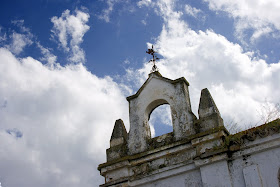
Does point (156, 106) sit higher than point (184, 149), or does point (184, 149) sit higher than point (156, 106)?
point (156, 106)

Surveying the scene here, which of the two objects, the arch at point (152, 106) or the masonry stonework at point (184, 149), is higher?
the arch at point (152, 106)

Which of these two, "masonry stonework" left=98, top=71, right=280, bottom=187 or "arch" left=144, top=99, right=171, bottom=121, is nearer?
"masonry stonework" left=98, top=71, right=280, bottom=187

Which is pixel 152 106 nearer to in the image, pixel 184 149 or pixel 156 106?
pixel 156 106

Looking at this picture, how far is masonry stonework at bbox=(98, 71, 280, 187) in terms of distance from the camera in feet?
24.3

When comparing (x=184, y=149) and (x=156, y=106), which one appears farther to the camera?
→ (x=156, y=106)

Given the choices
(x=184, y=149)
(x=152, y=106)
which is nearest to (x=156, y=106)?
(x=152, y=106)

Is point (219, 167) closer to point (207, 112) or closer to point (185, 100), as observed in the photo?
point (207, 112)

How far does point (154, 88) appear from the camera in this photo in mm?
10062

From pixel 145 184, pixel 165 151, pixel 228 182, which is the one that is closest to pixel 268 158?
pixel 228 182

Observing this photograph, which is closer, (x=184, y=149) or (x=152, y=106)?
(x=184, y=149)

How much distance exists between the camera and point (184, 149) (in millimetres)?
8477

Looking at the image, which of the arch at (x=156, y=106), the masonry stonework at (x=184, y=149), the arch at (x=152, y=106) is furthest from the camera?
the arch at (x=152, y=106)

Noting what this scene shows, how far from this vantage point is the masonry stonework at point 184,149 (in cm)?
742

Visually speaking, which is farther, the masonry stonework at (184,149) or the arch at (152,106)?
the arch at (152,106)
